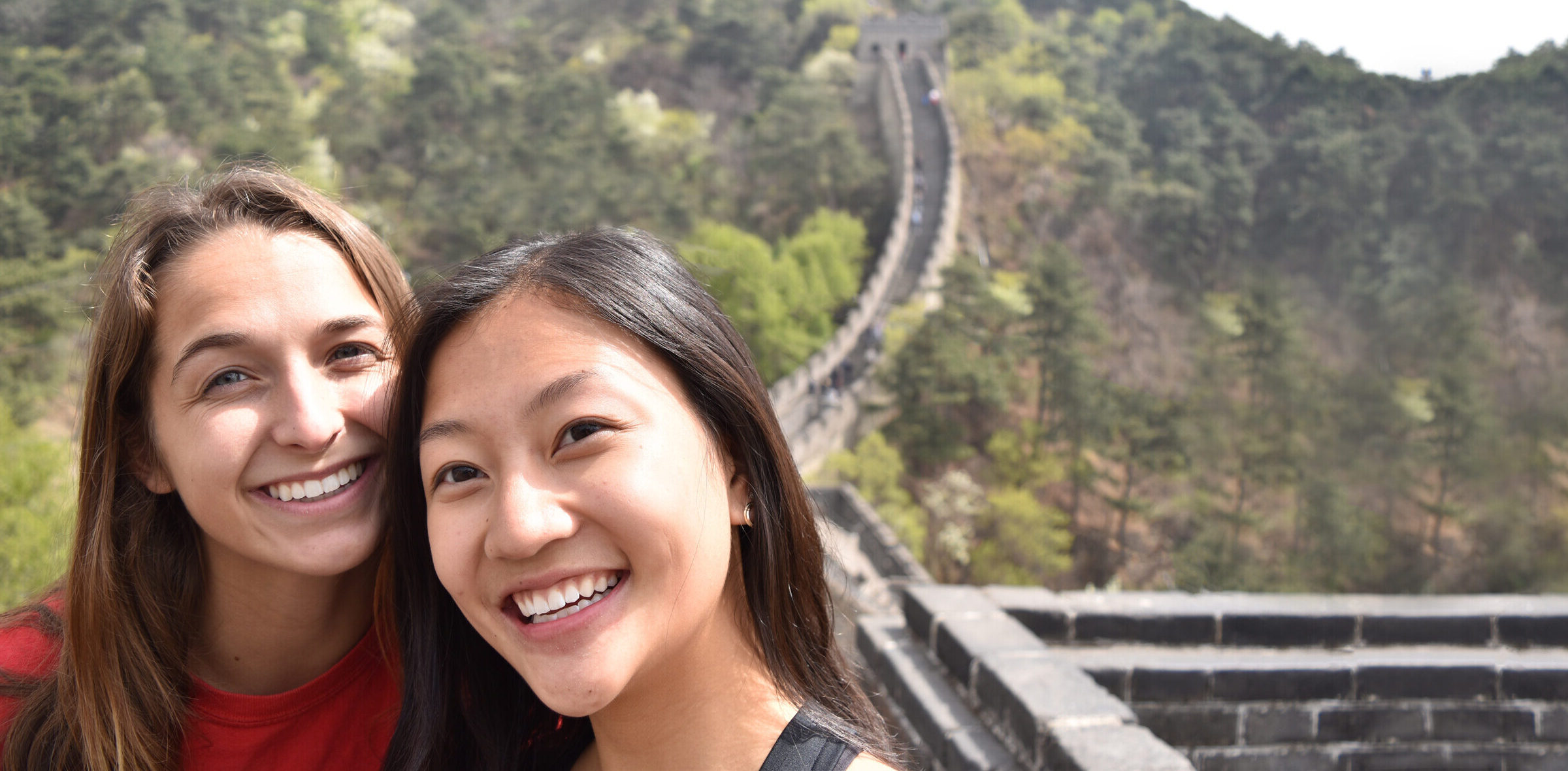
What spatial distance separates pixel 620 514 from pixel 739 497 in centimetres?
20

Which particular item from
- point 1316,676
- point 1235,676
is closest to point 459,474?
point 1235,676

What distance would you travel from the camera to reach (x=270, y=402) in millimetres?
1466

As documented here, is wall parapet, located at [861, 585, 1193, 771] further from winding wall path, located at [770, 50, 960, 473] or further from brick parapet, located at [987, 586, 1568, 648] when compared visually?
winding wall path, located at [770, 50, 960, 473]

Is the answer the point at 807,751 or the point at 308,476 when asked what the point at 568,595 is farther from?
the point at 308,476

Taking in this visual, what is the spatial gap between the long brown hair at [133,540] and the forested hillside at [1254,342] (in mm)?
19185

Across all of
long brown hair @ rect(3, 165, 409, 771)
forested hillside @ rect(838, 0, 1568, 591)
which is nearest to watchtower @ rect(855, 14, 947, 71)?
forested hillside @ rect(838, 0, 1568, 591)

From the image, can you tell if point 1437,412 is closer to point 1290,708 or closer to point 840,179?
point 840,179

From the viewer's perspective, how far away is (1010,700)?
9.61 ft

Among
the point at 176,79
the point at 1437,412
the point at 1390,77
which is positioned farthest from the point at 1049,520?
the point at 176,79

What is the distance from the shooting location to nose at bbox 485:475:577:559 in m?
1.01

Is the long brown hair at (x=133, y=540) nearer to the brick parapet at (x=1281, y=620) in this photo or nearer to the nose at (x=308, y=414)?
the nose at (x=308, y=414)

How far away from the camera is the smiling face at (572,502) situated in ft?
3.38

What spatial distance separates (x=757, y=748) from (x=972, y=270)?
24.1 meters

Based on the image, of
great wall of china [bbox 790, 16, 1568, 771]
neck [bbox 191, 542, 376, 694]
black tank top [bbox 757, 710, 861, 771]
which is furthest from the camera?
great wall of china [bbox 790, 16, 1568, 771]
